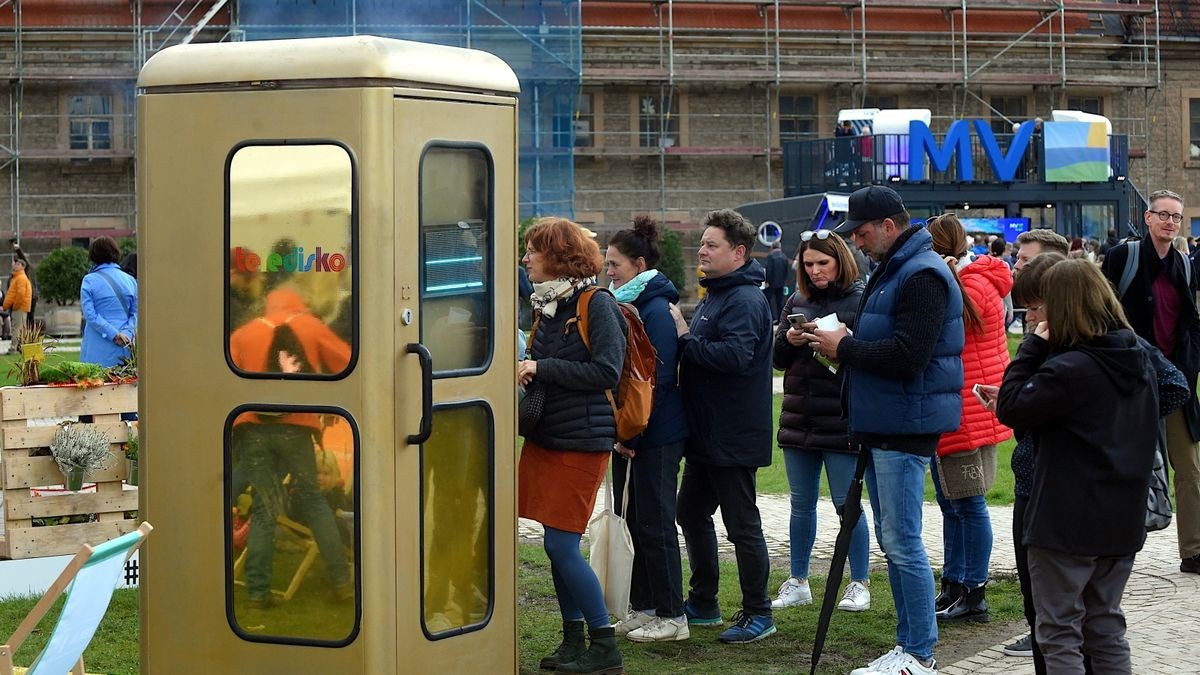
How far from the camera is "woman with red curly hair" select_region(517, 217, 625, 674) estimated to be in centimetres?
625

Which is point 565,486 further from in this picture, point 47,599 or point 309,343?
point 47,599

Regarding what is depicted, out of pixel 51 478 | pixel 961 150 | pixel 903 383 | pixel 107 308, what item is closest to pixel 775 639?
pixel 903 383

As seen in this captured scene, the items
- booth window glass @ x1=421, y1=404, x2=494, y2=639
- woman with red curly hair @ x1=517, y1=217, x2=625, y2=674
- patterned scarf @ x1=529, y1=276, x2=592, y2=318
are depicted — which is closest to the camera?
booth window glass @ x1=421, y1=404, x2=494, y2=639

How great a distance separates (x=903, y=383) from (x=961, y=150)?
31377mm

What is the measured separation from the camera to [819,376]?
7645mm

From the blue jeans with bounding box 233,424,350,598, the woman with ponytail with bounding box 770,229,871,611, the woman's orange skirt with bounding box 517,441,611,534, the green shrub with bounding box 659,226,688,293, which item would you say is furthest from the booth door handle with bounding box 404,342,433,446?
the green shrub with bounding box 659,226,688,293

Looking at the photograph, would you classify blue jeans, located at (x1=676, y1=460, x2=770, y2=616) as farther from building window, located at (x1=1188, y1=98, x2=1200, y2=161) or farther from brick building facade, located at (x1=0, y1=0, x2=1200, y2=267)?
building window, located at (x1=1188, y1=98, x2=1200, y2=161)

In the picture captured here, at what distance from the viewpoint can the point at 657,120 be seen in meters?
45.3

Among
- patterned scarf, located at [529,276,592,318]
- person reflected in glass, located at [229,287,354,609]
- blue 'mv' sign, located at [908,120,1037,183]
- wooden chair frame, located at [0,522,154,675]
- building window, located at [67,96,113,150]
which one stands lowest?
wooden chair frame, located at [0,522,154,675]

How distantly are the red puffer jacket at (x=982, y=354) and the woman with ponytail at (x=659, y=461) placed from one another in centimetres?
136

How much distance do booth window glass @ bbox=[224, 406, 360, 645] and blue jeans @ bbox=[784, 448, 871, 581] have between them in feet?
10.1

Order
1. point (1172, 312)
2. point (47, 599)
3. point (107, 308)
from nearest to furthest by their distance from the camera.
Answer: point (47, 599), point (1172, 312), point (107, 308)

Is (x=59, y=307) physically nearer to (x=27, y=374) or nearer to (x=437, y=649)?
(x=27, y=374)

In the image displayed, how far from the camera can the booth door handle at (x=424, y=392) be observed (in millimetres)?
5227
